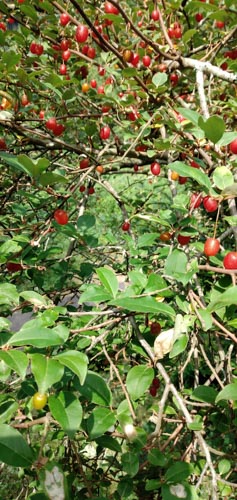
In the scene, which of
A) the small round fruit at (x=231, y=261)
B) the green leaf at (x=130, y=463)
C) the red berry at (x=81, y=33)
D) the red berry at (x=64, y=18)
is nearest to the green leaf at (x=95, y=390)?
the green leaf at (x=130, y=463)

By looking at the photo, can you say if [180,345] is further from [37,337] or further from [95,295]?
[37,337]

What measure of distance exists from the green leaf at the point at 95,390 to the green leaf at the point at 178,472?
7.4 inches

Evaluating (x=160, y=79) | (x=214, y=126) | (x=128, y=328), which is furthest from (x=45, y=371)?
(x=160, y=79)

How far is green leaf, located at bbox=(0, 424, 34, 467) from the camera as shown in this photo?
2.24 feet

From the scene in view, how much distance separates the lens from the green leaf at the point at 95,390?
33.5 inches

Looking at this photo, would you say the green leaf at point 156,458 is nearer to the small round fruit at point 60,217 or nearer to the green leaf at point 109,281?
the green leaf at point 109,281

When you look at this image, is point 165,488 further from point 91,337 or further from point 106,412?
point 91,337

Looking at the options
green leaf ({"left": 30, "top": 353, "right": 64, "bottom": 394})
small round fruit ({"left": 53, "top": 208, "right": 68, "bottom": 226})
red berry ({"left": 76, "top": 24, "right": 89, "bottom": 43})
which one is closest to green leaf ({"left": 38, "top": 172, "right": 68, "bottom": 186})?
small round fruit ({"left": 53, "top": 208, "right": 68, "bottom": 226})

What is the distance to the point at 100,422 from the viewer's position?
0.81m

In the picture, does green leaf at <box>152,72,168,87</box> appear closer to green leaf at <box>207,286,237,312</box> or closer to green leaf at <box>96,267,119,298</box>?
green leaf at <box>96,267,119,298</box>

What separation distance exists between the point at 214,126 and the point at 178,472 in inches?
28.6

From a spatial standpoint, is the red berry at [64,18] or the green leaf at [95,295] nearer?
the green leaf at [95,295]

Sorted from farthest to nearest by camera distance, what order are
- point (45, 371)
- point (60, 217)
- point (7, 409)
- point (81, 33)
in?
point (81, 33) → point (60, 217) → point (7, 409) → point (45, 371)

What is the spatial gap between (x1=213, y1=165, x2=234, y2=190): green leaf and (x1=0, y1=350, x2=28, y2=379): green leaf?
53 centimetres
